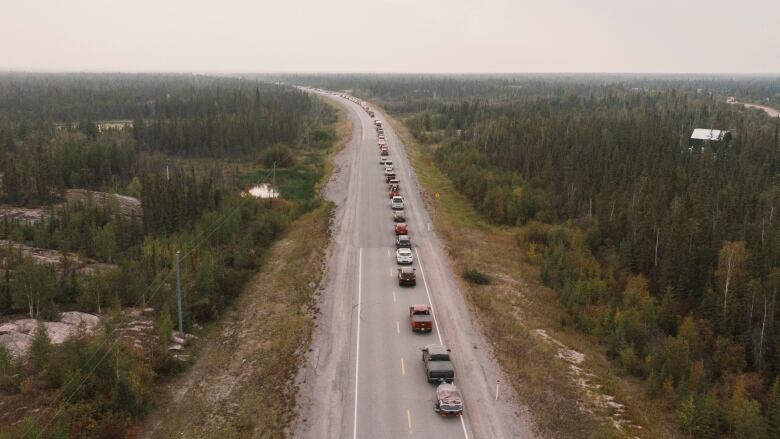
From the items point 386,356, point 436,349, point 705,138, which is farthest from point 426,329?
point 705,138

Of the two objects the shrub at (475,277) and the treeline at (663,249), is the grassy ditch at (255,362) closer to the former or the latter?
the shrub at (475,277)

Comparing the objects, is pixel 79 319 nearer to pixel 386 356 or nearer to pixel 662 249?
pixel 386 356

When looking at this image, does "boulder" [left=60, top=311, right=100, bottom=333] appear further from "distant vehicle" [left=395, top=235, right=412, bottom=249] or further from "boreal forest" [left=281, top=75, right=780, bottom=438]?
"boreal forest" [left=281, top=75, right=780, bottom=438]

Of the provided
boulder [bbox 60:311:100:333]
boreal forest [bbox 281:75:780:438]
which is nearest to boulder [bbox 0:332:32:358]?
boulder [bbox 60:311:100:333]

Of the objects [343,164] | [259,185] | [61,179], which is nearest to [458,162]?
[343,164]

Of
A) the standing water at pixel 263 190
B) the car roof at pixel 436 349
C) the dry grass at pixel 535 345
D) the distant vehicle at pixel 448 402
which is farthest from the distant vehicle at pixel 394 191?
the distant vehicle at pixel 448 402

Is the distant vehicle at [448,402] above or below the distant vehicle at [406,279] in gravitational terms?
below

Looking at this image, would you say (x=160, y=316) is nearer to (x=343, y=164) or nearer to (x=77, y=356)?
(x=77, y=356)
